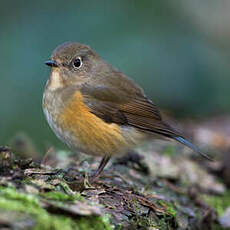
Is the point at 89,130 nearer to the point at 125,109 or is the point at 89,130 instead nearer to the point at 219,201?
the point at 125,109

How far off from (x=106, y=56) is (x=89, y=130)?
4204mm

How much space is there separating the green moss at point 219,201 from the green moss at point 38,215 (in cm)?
242

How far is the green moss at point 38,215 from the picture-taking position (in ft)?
8.29

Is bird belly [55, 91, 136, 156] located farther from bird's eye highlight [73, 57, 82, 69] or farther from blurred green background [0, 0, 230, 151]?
blurred green background [0, 0, 230, 151]

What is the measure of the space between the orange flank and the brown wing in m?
0.10

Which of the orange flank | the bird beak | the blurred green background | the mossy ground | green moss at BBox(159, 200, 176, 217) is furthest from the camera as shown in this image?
the blurred green background

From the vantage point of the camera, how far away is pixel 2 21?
30.4 feet

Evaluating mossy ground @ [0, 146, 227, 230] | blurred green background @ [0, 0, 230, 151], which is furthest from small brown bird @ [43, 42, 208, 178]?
blurred green background @ [0, 0, 230, 151]

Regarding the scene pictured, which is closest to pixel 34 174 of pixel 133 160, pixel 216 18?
pixel 133 160

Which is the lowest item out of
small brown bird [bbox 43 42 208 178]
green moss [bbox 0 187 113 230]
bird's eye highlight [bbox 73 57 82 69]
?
green moss [bbox 0 187 113 230]

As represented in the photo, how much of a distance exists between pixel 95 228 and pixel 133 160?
7.71 feet

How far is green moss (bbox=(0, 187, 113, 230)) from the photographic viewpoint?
8.29 feet

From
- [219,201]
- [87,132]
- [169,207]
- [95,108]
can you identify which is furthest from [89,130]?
[219,201]

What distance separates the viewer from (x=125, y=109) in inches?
198
